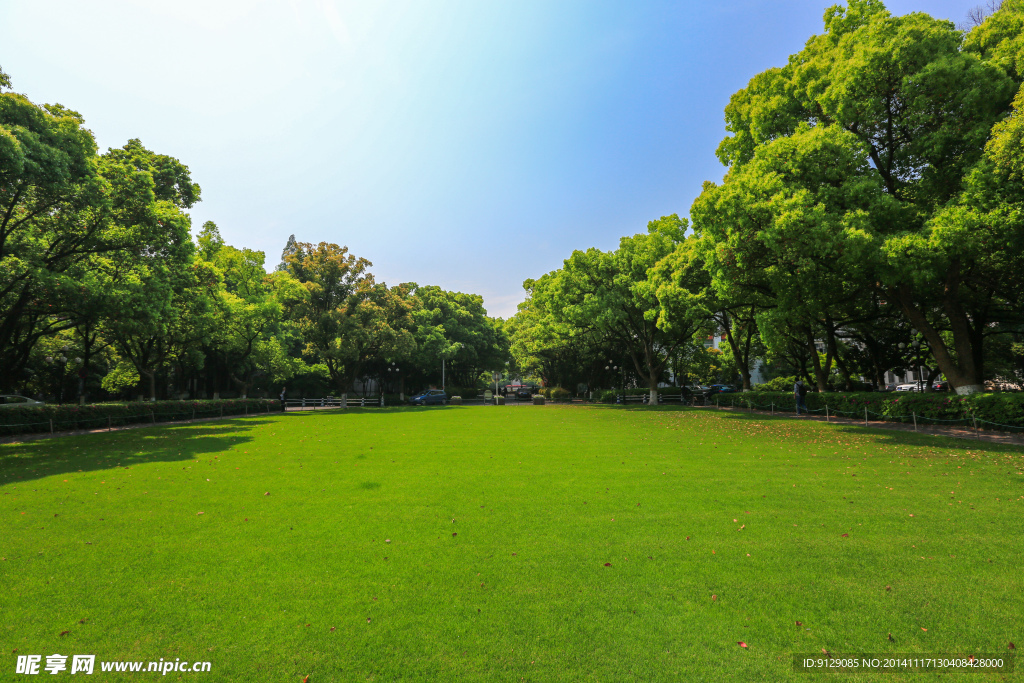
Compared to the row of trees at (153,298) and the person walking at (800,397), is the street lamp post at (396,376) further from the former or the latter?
the person walking at (800,397)

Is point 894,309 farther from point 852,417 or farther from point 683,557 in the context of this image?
point 683,557

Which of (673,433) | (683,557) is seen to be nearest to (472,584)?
(683,557)

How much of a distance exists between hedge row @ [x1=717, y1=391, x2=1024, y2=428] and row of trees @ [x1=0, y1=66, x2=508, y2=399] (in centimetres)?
2867

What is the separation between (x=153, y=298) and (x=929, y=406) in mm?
29273

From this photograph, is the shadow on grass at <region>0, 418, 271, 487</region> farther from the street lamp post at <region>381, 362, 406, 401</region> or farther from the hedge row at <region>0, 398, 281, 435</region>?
the street lamp post at <region>381, 362, 406, 401</region>

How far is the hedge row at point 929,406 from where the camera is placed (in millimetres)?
14398

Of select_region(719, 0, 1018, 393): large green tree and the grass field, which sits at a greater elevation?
select_region(719, 0, 1018, 393): large green tree

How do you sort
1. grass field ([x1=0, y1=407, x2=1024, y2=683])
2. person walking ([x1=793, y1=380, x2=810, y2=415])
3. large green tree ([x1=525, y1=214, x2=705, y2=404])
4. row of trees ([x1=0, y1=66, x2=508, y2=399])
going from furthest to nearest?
large green tree ([x1=525, y1=214, x2=705, y2=404])
person walking ([x1=793, y1=380, x2=810, y2=415])
row of trees ([x1=0, y1=66, x2=508, y2=399])
grass field ([x1=0, y1=407, x2=1024, y2=683])

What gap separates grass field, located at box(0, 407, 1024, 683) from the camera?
3.32m

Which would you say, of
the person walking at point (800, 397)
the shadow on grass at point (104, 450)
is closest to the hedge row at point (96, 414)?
the shadow on grass at point (104, 450)

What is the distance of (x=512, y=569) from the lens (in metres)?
4.62

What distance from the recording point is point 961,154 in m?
15.2

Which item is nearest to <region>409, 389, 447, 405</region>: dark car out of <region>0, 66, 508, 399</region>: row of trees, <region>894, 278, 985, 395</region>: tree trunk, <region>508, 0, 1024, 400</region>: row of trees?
<region>0, 66, 508, 399</region>: row of trees

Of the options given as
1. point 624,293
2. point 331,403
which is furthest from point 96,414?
point 624,293
